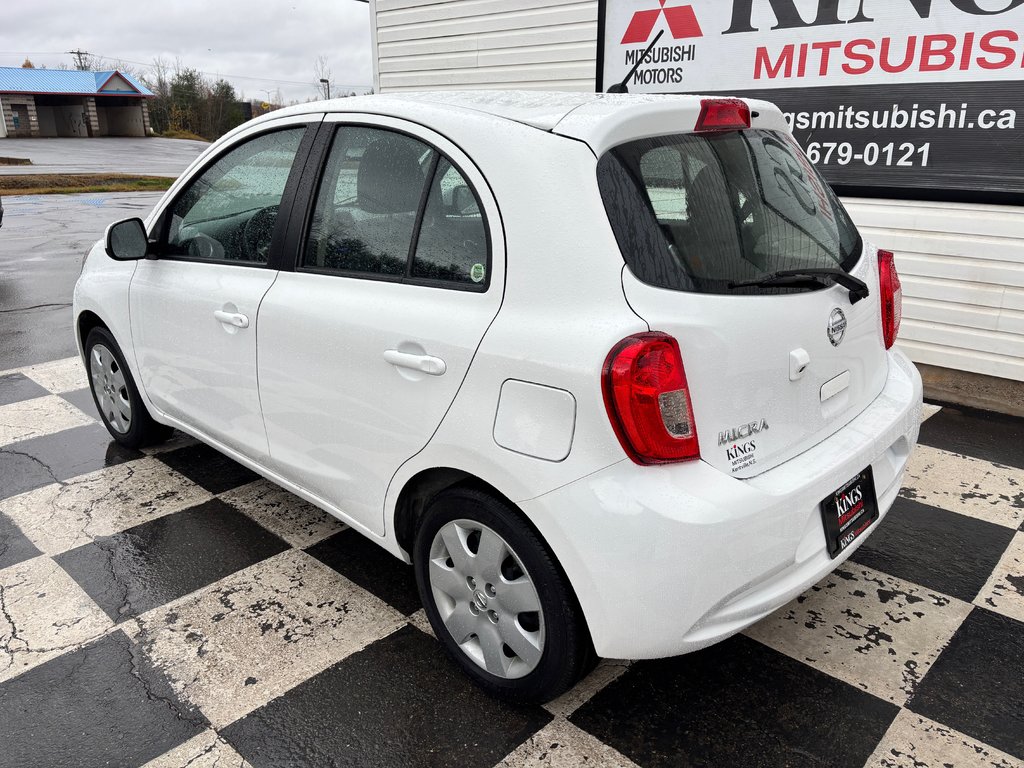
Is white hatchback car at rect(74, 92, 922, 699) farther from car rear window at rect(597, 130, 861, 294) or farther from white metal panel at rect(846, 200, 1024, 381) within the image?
white metal panel at rect(846, 200, 1024, 381)

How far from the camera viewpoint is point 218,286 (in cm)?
302

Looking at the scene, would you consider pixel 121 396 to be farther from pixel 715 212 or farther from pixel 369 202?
pixel 715 212

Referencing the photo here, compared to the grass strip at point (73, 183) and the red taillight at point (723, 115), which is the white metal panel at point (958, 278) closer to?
the red taillight at point (723, 115)

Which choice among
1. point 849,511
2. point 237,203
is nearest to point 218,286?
point 237,203

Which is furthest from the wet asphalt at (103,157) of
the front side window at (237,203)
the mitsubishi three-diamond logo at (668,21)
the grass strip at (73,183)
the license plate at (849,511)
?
the license plate at (849,511)

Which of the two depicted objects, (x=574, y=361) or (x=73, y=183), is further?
(x=73, y=183)

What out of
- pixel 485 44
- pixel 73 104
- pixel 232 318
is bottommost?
pixel 232 318

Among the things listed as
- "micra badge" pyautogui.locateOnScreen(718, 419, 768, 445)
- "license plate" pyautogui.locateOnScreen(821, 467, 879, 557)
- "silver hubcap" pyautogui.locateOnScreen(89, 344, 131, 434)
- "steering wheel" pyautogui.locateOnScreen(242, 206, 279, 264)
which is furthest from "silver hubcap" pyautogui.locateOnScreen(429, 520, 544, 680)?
"silver hubcap" pyautogui.locateOnScreen(89, 344, 131, 434)

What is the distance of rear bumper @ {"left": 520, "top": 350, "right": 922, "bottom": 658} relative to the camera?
1.83 meters

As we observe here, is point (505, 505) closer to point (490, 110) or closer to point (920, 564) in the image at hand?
point (490, 110)

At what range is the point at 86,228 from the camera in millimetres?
13516

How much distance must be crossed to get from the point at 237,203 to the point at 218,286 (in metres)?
0.34

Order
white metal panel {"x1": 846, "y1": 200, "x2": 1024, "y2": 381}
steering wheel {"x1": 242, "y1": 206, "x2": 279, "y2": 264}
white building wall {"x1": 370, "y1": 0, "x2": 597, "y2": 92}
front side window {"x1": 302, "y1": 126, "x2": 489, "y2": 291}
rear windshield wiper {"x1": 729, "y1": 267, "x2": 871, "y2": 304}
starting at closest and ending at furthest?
rear windshield wiper {"x1": 729, "y1": 267, "x2": 871, "y2": 304}
front side window {"x1": 302, "y1": 126, "x2": 489, "y2": 291}
steering wheel {"x1": 242, "y1": 206, "x2": 279, "y2": 264}
white metal panel {"x1": 846, "y1": 200, "x2": 1024, "y2": 381}
white building wall {"x1": 370, "y1": 0, "x2": 597, "y2": 92}

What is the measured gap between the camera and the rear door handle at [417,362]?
2162mm
